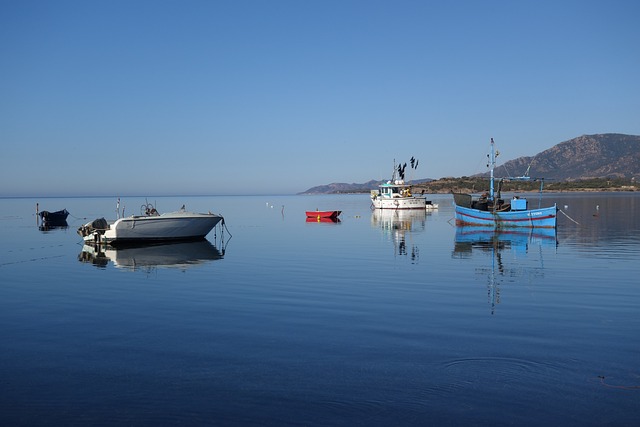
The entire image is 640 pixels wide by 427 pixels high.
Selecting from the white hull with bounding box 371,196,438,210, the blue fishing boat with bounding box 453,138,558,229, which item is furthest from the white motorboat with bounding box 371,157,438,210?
the blue fishing boat with bounding box 453,138,558,229

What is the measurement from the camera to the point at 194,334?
48.4ft

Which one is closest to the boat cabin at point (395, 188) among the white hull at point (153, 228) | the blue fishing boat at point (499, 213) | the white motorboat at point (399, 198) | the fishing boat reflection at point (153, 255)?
the white motorboat at point (399, 198)

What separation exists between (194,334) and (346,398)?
6.43 meters

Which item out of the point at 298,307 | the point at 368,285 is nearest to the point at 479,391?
the point at 298,307

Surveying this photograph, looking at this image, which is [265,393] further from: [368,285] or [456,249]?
[456,249]

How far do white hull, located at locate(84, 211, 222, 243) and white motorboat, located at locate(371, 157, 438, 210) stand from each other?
6947 centimetres

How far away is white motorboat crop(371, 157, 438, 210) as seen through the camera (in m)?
113

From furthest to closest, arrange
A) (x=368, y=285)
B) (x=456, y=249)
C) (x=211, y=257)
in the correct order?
(x=456, y=249) < (x=211, y=257) < (x=368, y=285)

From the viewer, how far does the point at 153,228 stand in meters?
43.3

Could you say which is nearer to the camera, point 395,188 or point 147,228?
point 147,228

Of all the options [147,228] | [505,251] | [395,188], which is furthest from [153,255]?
[395,188]

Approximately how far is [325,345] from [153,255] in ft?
87.2

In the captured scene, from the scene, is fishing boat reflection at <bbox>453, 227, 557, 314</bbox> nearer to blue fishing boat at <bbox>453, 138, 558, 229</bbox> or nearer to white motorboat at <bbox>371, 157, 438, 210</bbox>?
blue fishing boat at <bbox>453, 138, 558, 229</bbox>

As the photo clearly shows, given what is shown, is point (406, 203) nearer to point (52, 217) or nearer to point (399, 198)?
point (399, 198)
